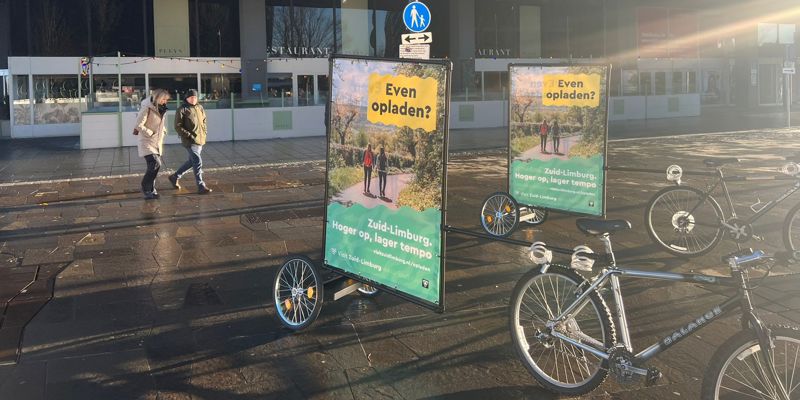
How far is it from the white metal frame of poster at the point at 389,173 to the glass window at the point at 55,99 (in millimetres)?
22956

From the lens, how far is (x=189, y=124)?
11.3 meters

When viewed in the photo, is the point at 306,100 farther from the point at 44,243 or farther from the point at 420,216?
the point at 420,216

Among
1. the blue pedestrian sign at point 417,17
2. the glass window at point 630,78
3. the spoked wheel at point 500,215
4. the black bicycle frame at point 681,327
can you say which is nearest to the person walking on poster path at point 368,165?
the black bicycle frame at point 681,327

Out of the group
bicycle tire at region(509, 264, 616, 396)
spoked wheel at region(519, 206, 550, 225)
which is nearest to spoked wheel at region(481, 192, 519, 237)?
spoked wheel at region(519, 206, 550, 225)

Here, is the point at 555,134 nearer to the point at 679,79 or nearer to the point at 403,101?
the point at 403,101

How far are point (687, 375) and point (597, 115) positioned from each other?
402cm

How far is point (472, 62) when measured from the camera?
32.7 meters

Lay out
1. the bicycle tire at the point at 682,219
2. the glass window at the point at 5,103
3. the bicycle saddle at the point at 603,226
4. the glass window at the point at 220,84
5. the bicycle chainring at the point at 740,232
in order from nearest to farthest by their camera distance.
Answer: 1. the bicycle saddle at the point at 603,226
2. the bicycle chainring at the point at 740,232
3. the bicycle tire at the point at 682,219
4. the glass window at the point at 5,103
5. the glass window at the point at 220,84

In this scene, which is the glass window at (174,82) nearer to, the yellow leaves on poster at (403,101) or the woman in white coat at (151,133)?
the woman in white coat at (151,133)

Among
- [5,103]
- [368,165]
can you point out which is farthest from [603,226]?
[5,103]

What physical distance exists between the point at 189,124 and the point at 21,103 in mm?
17100

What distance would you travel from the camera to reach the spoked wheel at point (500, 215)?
812 cm

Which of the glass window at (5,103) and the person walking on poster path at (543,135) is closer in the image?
the person walking on poster path at (543,135)

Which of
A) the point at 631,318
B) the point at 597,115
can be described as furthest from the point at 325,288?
the point at 597,115
